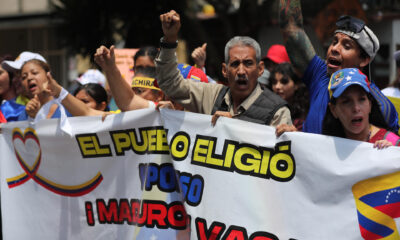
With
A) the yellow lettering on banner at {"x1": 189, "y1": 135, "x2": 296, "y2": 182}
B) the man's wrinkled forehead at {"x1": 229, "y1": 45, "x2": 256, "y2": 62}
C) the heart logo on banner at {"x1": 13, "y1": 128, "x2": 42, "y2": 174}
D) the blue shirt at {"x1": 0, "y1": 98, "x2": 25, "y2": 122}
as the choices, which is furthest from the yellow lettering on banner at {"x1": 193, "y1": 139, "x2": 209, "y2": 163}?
the blue shirt at {"x1": 0, "y1": 98, "x2": 25, "y2": 122}

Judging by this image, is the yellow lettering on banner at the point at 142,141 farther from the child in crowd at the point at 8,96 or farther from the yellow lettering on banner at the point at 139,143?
the child in crowd at the point at 8,96

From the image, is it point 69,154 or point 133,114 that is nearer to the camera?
point 133,114

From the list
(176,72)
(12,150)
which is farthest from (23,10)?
(176,72)

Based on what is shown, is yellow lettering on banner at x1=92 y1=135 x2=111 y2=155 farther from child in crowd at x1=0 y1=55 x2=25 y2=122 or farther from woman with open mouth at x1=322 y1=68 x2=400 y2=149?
child in crowd at x1=0 y1=55 x2=25 y2=122

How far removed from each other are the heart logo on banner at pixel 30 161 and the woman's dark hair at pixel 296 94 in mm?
2044

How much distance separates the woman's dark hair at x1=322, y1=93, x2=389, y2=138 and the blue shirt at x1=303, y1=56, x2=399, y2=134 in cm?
3

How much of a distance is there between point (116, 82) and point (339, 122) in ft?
4.87

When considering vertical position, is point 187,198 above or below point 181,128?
below

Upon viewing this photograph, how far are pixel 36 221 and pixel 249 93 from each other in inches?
84.8

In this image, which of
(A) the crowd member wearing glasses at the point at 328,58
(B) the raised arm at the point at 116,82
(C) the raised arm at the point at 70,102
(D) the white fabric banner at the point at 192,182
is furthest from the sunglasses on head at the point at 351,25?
(C) the raised arm at the point at 70,102

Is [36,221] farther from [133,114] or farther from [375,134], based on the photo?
[375,134]

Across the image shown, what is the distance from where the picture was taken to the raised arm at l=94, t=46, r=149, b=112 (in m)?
3.87

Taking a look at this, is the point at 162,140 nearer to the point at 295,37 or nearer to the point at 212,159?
the point at 212,159

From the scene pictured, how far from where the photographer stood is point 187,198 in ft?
11.9
